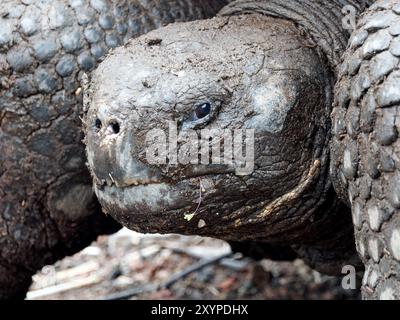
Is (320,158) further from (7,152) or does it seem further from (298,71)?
(7,152)

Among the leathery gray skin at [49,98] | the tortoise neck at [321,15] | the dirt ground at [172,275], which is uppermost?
the tortoise neck at [321,15]

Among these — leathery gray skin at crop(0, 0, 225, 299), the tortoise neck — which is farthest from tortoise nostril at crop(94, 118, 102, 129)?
the tortoise neck

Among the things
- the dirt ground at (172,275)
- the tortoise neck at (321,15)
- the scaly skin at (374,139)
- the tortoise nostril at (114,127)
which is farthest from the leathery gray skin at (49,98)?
the dirt ground at (172,275)

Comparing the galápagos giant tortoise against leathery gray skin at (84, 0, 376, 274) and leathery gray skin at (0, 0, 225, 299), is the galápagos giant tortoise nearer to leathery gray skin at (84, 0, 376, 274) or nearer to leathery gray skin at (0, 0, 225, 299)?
leathery gray skin at (84, 0, 376, 274)

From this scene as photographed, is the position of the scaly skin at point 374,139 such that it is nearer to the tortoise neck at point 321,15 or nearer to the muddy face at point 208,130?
the muddy face at point 208,130

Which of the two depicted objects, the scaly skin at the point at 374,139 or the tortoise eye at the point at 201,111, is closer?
the scaly skin at the point at 374,139

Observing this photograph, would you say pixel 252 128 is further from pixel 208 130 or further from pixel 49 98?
pixel 49 98
